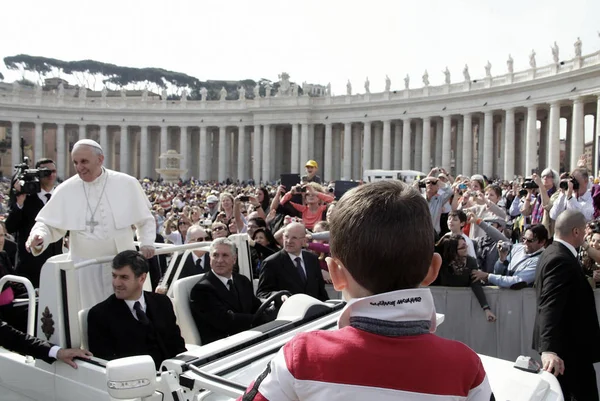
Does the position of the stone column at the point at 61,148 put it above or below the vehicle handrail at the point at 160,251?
above

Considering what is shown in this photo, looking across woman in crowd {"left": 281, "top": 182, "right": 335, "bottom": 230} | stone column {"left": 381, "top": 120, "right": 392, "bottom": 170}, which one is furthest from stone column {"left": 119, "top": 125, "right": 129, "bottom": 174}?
woman in crowd {"left": 281, "top": 182, "right": 335, "bottom": 230}

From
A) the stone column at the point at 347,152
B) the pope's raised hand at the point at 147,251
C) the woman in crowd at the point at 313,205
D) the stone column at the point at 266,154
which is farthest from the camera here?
the stone column at the point at 266,154

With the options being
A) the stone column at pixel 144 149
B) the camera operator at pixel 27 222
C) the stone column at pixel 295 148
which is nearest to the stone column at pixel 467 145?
the stone column at pixel 295 148

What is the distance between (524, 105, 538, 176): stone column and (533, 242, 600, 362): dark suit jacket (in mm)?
48772

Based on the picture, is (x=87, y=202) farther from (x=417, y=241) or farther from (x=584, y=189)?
(x=584, y=189)

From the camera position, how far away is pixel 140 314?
5.03m

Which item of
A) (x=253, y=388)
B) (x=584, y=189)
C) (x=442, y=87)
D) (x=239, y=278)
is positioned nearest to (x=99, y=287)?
(x=239, y=278)

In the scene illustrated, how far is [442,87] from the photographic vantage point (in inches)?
2360

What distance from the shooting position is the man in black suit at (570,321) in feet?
17.4

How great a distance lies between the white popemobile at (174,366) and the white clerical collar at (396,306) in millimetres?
1589

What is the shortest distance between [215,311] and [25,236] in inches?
197

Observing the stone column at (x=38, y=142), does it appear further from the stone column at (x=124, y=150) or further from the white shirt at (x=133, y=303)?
the white shirt at (x=133, y=303)

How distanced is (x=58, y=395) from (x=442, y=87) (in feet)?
198

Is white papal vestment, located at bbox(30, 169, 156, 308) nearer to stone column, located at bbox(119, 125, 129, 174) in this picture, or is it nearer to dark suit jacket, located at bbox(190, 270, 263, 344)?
dark suit jacket, located at bbox(190, 270, 263, 344)
